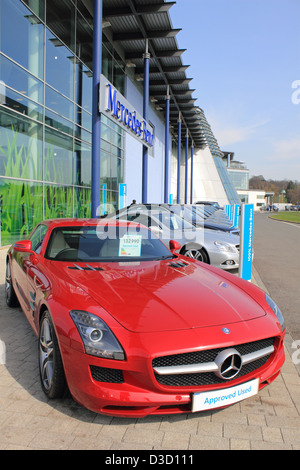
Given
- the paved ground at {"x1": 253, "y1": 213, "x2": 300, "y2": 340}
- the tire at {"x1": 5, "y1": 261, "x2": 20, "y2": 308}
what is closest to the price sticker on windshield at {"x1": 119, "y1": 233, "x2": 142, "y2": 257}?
the tire at {"x1": 5, "y1": 261, "x2": 20, "y2": 308}

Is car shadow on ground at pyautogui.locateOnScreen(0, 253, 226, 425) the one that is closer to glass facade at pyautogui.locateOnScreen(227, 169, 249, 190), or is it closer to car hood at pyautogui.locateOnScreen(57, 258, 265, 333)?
car hood at pyautogui.locateOnScreen(57, 258, 265, 333)

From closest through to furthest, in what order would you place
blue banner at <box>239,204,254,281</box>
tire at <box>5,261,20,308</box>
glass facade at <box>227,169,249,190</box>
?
tire at <box>5,261,20,308</box> < blue banner at <box>239,204,254,281</box> < glass facade at <box>227,169,249,190</box>

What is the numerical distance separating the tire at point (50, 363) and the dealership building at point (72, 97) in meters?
7.60

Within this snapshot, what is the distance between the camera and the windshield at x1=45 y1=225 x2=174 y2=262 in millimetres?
3689

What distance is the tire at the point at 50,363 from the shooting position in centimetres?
255

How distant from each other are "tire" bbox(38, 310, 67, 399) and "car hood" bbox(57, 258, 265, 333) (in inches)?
14.9

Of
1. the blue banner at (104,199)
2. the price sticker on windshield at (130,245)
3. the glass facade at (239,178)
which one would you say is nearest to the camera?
the price sticker on windshield at (130,245)

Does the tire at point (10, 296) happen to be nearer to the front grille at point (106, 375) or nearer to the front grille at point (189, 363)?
the front grille at point (106, 375)

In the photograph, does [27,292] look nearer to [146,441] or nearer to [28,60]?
[146,441]

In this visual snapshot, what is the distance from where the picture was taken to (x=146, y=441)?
7.38 feet

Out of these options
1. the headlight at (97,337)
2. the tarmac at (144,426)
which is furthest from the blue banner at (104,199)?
the headlight at (97,337)

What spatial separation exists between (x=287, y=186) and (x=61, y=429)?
173 metres

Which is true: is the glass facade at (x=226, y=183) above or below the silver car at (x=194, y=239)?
above

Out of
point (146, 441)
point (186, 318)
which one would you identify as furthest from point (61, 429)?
point (186, 318)
